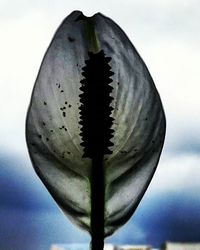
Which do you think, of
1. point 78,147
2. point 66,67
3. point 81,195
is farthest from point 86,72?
point 81,195

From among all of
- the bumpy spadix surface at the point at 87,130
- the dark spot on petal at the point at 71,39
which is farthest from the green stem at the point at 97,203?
the dark spot on petal at the point at 71,39

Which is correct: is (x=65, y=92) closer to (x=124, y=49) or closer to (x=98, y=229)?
(x=124, y=49)

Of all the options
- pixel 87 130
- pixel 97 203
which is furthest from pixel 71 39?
pixel 97 203

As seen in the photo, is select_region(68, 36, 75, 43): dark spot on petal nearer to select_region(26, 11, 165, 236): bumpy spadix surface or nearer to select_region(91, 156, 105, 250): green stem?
select_region(26, 11, 165, 236): bumpy spadix surface

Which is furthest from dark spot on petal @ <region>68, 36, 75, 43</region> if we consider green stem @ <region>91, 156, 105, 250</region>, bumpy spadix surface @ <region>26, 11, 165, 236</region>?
green stem @ <region>91, 156, 105, 250</region>

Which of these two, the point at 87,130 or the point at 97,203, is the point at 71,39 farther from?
the point at 97,203

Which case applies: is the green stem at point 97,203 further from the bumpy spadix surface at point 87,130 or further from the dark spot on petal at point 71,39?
the dark spot on petal at point 71,39

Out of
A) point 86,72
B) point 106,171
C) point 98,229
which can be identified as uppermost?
point 86,72
